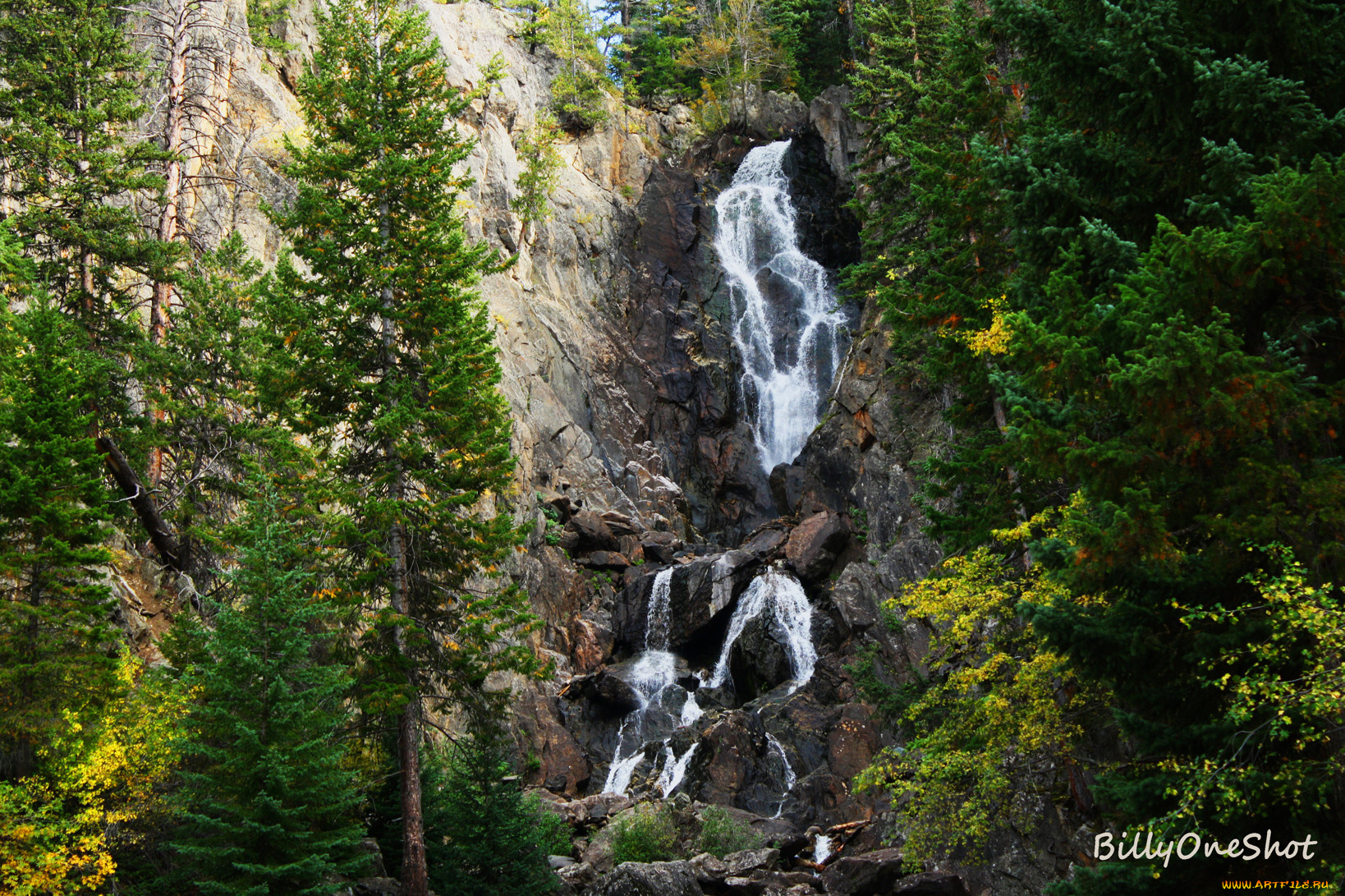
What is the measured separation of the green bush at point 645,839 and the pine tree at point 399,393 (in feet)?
16.8

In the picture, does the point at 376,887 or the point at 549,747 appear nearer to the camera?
the point at 376,887

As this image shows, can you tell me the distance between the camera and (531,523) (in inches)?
550

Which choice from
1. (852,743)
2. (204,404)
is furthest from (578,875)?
(204,404)

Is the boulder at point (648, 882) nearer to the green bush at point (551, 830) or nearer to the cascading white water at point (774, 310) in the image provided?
the green bush at point (551, 830)

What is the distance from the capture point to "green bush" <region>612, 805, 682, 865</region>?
16.5 meters

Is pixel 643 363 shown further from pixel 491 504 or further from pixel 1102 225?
pixel 1102 225

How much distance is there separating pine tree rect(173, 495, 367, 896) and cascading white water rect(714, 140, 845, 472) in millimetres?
27780

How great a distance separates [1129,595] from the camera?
800 cm

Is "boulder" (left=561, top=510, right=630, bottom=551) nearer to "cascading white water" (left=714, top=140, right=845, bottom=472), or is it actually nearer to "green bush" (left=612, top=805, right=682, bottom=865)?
"cascading white water" (left=714, top=140, right=845, bottom=472)

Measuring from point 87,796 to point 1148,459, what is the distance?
38.6 ft

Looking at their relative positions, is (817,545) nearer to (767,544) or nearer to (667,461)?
(767,544)

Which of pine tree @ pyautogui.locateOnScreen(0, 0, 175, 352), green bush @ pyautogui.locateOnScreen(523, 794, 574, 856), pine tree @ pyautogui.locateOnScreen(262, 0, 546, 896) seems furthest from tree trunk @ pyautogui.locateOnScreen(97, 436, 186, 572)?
green bush @ pyautogui.locateOnScreen(523, 794, 574, 856)

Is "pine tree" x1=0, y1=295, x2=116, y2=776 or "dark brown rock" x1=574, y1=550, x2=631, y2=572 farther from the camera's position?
"dark brown rock" x1=574, y1=550, x2=631, y2=572

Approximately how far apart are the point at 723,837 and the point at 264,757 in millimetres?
10491
